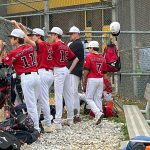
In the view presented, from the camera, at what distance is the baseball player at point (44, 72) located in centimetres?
827

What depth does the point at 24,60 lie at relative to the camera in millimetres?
7395

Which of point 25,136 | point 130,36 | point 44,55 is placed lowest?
point 25,136

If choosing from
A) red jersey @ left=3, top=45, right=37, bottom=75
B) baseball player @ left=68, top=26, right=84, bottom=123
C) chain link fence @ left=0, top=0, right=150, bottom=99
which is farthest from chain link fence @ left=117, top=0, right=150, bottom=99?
red jersey @ left=3, top=45, right=37, bottom=75

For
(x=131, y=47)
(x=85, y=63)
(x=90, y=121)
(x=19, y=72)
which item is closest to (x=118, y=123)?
(x=90, y=121)

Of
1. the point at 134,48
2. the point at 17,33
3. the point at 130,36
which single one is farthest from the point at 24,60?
the point at 130,36

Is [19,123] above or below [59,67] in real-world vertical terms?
below

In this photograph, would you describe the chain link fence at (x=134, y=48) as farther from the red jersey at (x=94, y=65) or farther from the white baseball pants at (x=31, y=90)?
the white baseball pants at (x=31, y=90)

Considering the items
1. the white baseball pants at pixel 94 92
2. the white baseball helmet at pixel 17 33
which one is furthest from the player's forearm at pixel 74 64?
the white baseball helmet at pixel 17 33

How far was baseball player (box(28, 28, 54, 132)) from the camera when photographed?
27.1 feet

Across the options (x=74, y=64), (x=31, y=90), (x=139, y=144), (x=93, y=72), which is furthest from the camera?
(x=93, y=72)

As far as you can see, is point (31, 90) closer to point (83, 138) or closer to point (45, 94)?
point (45, 94)

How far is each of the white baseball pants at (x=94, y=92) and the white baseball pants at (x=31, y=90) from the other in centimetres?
207

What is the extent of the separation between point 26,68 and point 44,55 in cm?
97

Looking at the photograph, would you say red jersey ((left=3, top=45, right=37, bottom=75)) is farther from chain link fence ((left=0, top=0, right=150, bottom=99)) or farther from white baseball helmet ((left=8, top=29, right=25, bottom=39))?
chain link fence ((left=0, top=0, right=150, bottom=99))
